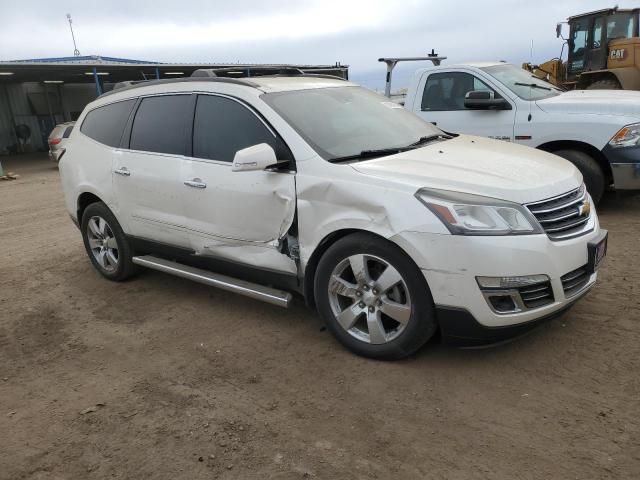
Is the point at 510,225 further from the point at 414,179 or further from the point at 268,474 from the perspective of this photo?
the point at 268,474

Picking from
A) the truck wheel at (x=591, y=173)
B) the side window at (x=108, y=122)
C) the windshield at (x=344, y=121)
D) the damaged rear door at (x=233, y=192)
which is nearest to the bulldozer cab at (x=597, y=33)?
the truck wheel at (x=591, y=173)

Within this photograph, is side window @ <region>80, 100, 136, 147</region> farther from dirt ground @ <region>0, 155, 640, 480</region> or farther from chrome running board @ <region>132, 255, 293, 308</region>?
dirt ground @ <region>0, 155, 640, 480</region>

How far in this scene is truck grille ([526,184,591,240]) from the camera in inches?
122

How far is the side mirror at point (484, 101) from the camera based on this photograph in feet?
22.2

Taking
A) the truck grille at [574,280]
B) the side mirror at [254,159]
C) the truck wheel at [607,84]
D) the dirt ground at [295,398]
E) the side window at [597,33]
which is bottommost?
the dirt ground at [295,398]

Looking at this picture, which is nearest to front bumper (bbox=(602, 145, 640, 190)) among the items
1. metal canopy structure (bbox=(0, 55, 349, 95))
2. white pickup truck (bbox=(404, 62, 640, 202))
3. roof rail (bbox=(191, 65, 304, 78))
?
white pickup truck (bbox=(404, 62, 640, 202))

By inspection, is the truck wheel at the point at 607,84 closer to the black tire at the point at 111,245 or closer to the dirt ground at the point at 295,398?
the dirt ground at the point at 295,398

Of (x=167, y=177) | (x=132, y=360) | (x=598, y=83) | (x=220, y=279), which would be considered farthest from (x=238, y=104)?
(x=598, y=83)

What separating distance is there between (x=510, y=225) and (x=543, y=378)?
93cm

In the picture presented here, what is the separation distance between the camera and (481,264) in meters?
2.92

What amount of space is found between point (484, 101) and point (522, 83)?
0.80 m

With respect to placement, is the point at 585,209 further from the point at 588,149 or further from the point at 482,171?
the point at 588,149

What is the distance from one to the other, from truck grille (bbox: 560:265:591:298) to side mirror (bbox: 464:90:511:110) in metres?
4.00

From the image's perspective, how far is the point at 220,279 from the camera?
421cm
